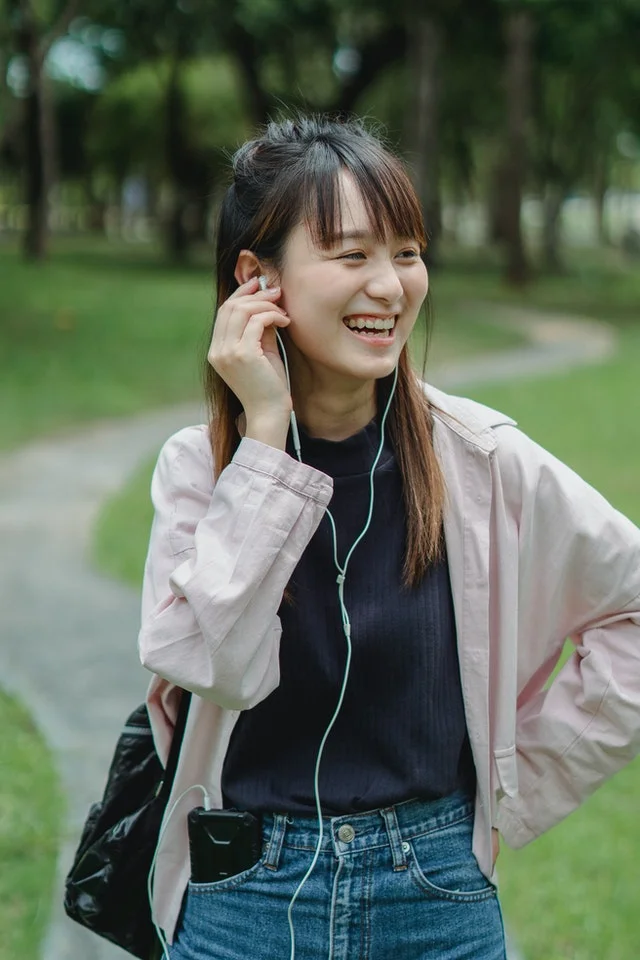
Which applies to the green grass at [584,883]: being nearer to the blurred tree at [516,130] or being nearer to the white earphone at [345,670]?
the white earphone at [345,670]

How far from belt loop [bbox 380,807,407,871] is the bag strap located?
0.36 meters

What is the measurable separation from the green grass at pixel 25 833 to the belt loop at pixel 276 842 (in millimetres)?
1827

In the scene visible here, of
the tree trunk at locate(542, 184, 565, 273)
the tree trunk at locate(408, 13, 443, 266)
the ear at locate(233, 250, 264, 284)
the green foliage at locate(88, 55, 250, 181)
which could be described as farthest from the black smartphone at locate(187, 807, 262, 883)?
the green foliage at locate(88, 55, 250, 181)

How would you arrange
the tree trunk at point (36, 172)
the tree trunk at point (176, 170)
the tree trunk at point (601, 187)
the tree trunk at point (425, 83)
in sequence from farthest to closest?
the tree trunk at point (601, 187) < the tree trunk at point (176, 170) < the tree trunk at point (36, 172) < the tree trunk at point (425, 83)

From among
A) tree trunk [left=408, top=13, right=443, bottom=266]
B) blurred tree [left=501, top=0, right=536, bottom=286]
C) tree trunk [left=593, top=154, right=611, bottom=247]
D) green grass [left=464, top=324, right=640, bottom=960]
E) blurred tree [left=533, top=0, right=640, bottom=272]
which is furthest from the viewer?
tree trunk [left=593, top=154, right=611, bottom=247]

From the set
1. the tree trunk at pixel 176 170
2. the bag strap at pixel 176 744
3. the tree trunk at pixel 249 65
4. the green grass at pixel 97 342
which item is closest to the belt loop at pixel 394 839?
the bag strap at pixel 176 744

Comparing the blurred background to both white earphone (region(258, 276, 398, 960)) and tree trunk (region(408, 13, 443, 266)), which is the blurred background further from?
white earphone (region(258, 276, 398, 960))

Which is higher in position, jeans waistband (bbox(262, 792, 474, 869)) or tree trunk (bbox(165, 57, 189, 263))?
jeans waistband (bbox(262, 792, 474, 869))

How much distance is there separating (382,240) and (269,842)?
2.97 feet

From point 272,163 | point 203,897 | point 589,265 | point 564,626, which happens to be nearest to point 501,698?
point 564,626

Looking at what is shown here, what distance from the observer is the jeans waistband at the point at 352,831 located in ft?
6.43

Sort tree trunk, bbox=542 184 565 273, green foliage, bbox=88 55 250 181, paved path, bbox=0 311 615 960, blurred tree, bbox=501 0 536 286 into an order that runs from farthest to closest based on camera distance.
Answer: green foliage, bbox=88 55 250 181 < tree trunk, bbox=542 184 565 273 < blurred tree, bbox=501 0 536 286 < paved path, bbox=0 311 615 960

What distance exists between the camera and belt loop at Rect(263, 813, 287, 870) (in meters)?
1.98

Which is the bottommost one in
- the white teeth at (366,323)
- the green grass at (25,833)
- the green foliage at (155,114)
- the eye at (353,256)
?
the green grass at (25,833)
